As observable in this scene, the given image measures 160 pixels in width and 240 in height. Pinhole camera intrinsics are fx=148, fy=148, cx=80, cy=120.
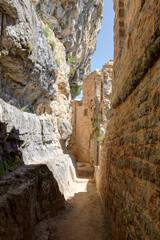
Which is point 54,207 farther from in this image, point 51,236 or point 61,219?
point 51,236

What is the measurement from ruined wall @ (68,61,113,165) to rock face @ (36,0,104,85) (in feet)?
8.20

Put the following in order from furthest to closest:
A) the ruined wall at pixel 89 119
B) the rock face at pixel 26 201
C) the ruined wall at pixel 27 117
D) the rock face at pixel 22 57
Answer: the ruined wall at pixel 89 119 < the rock face at pixel 22 57 < the ruined wall at pixel 27 117 < the rock face at pixel 26 201

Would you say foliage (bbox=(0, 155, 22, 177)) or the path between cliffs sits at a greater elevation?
foliage (bbox=(0, 155, 22, 177))

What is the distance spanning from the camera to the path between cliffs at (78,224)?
3660mm

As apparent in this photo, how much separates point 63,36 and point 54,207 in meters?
10.7

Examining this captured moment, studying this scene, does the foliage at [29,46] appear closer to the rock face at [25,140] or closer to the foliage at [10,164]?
the rock face at [25,140]

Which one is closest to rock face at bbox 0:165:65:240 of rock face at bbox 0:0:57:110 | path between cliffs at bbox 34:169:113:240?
path between cliffs at bbox 34:169:113:240

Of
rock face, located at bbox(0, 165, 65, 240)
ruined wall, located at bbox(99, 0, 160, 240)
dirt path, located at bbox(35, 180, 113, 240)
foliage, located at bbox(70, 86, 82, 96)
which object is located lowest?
dirt path, located at bbox(35, 180, 113, 240)

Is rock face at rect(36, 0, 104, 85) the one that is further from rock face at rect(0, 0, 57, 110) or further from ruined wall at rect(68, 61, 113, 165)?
rock face at rect(0, 0, 57, 110)

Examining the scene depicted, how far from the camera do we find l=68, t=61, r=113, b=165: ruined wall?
39.4ft

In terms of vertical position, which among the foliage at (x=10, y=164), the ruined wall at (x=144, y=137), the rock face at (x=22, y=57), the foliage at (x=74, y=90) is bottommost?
the foliage at (x=10, y=164)

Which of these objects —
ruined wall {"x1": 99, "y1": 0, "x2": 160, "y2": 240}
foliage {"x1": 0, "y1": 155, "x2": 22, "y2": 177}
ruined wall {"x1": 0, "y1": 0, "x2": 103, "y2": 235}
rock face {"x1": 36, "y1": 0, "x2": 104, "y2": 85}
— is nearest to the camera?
ruined wall {"x1": 99, "y1": 0, "x2": 160, "y2": 240}

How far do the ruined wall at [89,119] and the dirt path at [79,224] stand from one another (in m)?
5.98

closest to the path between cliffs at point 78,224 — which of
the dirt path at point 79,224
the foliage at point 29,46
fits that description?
the dirt path at point 79,224
